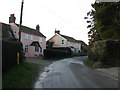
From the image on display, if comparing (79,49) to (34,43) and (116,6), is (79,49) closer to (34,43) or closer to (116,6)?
(34,43)

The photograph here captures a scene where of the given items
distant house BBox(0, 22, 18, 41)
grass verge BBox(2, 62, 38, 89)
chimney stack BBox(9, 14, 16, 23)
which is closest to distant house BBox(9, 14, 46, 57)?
chimney stack BBox(9, 14, 16, 23)

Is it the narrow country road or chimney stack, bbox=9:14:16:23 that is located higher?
chimney stack, bbox=9:14:16:23

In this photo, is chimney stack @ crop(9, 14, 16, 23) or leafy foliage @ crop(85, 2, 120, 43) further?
chimney stack @ crop(9, 14, 16, 23)

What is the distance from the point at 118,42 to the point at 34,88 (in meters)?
11.1

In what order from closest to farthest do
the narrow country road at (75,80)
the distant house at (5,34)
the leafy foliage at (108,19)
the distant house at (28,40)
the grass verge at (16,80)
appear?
the grass verge at (16,80) → the narrow country road at (75,80) → the leafy foliage at (108,19) → the distant house at (5,34) → the distant house at (28,40)

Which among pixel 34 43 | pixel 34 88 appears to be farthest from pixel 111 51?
pixel 34 43

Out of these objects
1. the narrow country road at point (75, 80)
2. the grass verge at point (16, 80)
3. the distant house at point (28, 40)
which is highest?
the distant house at point (28, 40)

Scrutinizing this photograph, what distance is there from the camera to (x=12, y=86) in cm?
581

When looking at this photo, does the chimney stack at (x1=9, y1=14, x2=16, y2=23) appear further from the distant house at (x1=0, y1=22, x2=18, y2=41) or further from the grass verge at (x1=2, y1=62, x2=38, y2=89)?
the grass verge at (x1=2, y1=62, x2=38, y2=89)

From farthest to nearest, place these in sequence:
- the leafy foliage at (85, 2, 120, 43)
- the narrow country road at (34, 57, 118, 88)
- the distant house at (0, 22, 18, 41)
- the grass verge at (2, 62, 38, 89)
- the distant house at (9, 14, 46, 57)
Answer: the distant house at (9, 14, 46, 57)
the distant house at (0, 22, 18, 41)
the leafy foliage at (85, 2, 120, 43)
the narrow country road at (34, 57, 118, 88)
the grass verge at (2, 62, 38, 89)

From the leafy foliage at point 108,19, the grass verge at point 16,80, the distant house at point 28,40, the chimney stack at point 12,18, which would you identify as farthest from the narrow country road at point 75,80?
the chimney stack at point 12,18

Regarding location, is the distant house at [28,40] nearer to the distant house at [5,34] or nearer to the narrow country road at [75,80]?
the distant house at [5,34]

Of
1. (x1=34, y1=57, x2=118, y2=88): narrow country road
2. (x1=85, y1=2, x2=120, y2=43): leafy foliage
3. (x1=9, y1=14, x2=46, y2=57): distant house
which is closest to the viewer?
(x1=34, y1=57, x2=118, y2=88): narrow country road

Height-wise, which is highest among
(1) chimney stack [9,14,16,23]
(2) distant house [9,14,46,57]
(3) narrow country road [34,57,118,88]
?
(1) chimney stack [9,14,16,23]
